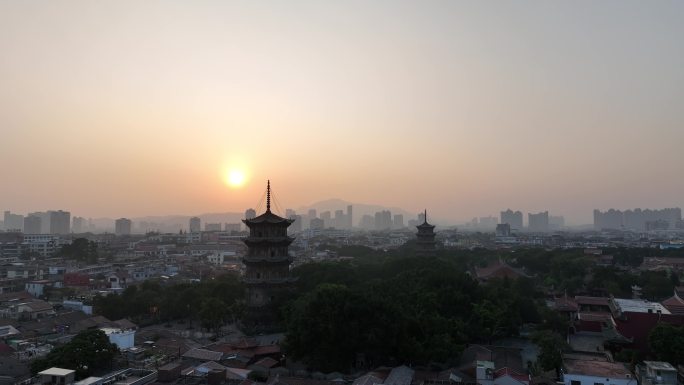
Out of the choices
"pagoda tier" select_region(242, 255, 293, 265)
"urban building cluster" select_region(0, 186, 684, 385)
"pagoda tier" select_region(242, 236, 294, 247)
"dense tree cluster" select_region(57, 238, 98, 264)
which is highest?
"pagoda tier" select_region(242, 236, 294, 247)

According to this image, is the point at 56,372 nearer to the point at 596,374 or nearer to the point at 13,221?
the point at 596,374

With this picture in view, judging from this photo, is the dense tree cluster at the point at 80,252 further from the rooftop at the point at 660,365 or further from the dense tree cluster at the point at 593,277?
the rooftop at the point at 660,365

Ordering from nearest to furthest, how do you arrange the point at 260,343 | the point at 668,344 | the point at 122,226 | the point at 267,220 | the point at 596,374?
the point at 596,374
the point at 668,344
the point at 260,343
the point at 267,220
the point at 122,226

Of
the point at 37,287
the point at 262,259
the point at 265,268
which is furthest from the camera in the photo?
the point at 37,287

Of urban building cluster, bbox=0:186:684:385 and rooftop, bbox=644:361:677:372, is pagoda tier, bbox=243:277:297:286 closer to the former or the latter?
urban building cluster, bbox=0:186:684:385

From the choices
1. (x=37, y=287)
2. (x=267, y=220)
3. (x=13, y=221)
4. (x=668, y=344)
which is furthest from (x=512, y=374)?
(x=13, y=221)

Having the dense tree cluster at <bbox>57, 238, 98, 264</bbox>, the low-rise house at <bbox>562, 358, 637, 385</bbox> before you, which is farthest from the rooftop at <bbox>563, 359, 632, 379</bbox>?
the dense tree cluster at <bbox>57, 238, 98, 264</bbox>
